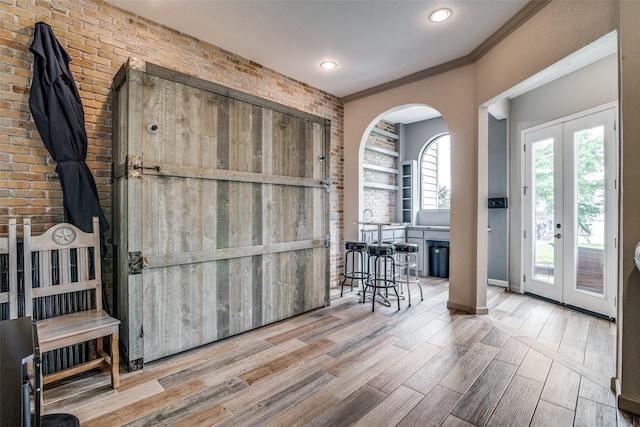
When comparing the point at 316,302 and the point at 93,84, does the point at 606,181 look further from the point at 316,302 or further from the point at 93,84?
the point at 93,84

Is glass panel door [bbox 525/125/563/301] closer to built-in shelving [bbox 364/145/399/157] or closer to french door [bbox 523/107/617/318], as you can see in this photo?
french door [bbox 523/107/617/318]

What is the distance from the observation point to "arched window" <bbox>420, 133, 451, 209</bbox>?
22.3ft

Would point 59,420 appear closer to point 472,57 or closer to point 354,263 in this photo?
point 354,263

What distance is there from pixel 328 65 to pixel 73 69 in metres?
2.78

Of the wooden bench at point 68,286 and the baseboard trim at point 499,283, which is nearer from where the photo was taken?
the wooden bench at point 68,286

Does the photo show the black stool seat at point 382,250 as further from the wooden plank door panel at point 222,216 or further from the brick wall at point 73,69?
the brick wall at point 73,69

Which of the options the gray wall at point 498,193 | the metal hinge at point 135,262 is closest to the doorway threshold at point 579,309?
the gray wall at point 498,193

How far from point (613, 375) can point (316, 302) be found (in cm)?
278

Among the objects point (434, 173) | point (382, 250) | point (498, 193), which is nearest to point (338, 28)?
point (382, 250)

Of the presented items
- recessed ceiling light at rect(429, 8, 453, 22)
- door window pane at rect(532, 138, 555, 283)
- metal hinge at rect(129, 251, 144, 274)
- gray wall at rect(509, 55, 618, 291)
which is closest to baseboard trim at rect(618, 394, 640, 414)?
door window pane at rect(532, 138, 555, 283)

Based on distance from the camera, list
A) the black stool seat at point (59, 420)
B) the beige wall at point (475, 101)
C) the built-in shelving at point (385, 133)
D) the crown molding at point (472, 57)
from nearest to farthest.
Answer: the black stool seat at point (59, 420), the beige wall at point (475, 101), the crown molding at point (472, 57), the built-in shelving at point (385, 133)

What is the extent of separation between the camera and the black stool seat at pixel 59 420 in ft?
5.87

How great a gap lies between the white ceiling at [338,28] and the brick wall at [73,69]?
0.19 m

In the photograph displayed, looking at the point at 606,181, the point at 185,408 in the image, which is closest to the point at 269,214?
the point at 185,408
